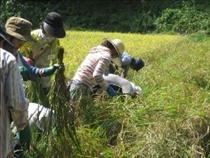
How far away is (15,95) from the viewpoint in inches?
112

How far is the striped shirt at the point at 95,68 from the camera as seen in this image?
14.8ft

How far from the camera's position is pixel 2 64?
2.76 meters

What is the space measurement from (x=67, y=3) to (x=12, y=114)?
21090mm

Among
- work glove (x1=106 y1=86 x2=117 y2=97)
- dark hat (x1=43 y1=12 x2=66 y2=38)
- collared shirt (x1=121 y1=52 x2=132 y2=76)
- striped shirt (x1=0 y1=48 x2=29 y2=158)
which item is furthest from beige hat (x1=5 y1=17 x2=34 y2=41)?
collared shirt (x1=121 y1=52 x2=132 y2=76)

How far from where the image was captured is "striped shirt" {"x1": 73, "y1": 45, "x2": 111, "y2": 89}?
14.8 feet

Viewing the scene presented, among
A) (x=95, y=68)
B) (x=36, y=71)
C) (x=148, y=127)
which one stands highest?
(x=36, y=71)

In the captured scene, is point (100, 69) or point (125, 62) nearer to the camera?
point (100, 69)

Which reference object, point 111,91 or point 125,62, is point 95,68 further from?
point 125,62

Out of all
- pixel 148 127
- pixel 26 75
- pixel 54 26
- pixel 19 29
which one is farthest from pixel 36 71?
pixel 148 127

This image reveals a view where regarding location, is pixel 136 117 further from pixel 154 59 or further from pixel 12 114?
pixel 154 59

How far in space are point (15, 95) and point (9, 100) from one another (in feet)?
0.14

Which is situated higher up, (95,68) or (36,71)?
(36,71)

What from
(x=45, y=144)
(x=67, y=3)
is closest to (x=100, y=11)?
(x=67, y=3)

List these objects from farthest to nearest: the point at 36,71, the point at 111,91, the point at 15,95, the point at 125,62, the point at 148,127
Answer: the point at 125,62, the point at 111,91, the point at 148,127, the point at 36,71, the point at 15,95
